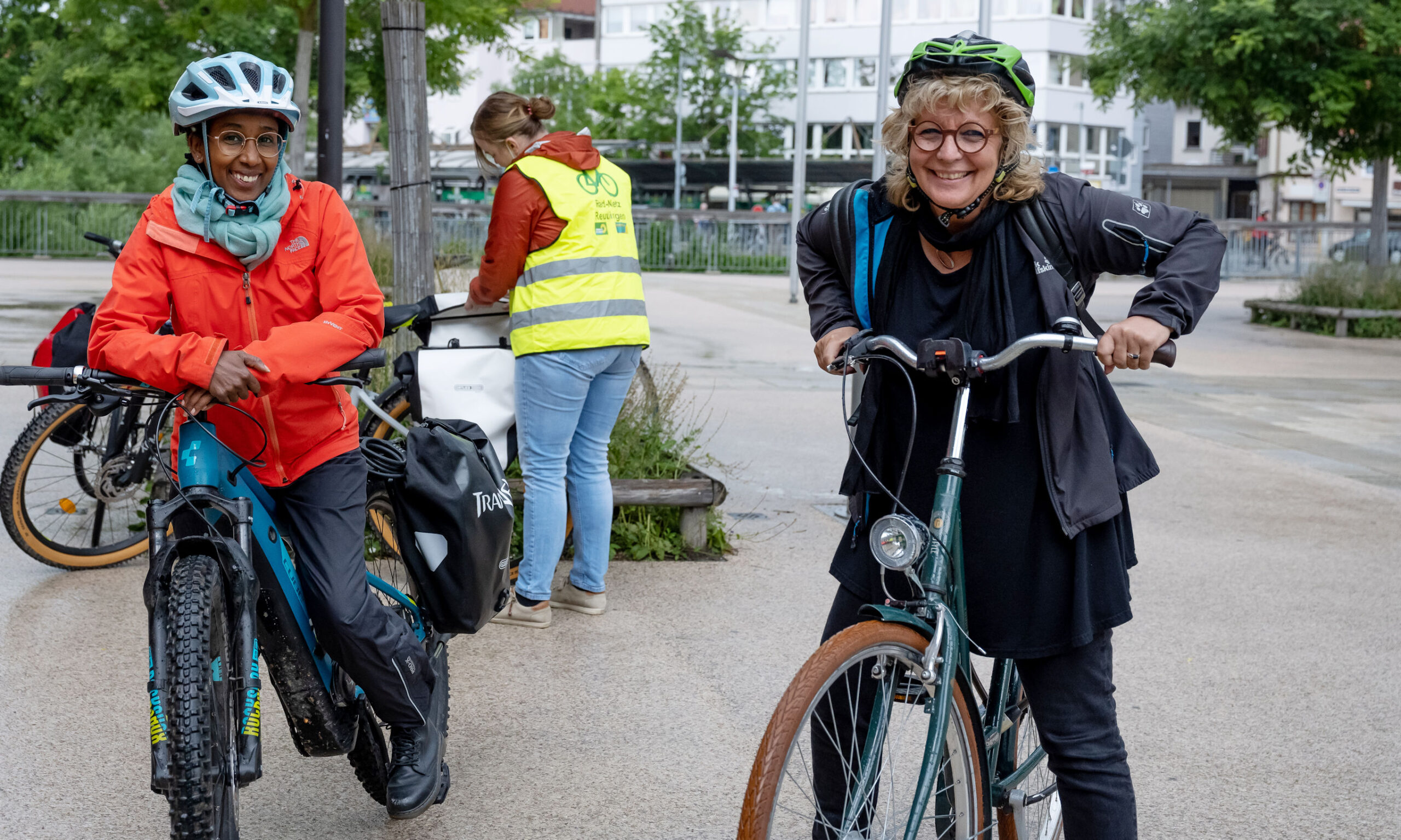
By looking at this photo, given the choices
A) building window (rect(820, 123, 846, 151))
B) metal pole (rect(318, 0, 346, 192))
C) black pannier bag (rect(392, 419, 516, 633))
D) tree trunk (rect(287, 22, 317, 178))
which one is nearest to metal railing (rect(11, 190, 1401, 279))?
tree trunk (rect(287, 22, 317, 178))

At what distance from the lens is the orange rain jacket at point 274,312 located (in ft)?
9.91

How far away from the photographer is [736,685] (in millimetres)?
4863

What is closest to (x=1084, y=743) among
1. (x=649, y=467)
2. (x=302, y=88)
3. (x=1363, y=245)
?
(x=649, y=467)

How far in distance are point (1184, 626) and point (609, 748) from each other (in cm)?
266

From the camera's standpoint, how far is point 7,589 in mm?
5602

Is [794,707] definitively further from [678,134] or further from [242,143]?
[678,134]

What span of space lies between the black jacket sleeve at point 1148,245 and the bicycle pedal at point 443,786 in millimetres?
1955

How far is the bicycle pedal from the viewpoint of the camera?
11.7 ft

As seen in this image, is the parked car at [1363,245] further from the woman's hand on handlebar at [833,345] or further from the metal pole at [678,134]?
the woman's hand on handlebar at [833,345]

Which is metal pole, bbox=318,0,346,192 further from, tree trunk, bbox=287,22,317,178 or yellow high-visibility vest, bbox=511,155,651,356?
tree trunk, bbox=287,22,317,178

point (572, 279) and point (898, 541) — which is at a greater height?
point (572, 279)

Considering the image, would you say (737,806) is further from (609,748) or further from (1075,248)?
(1075,248)

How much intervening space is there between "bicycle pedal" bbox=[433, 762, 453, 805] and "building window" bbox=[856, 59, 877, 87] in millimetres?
66296

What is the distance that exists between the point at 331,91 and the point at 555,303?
2.17 meters
